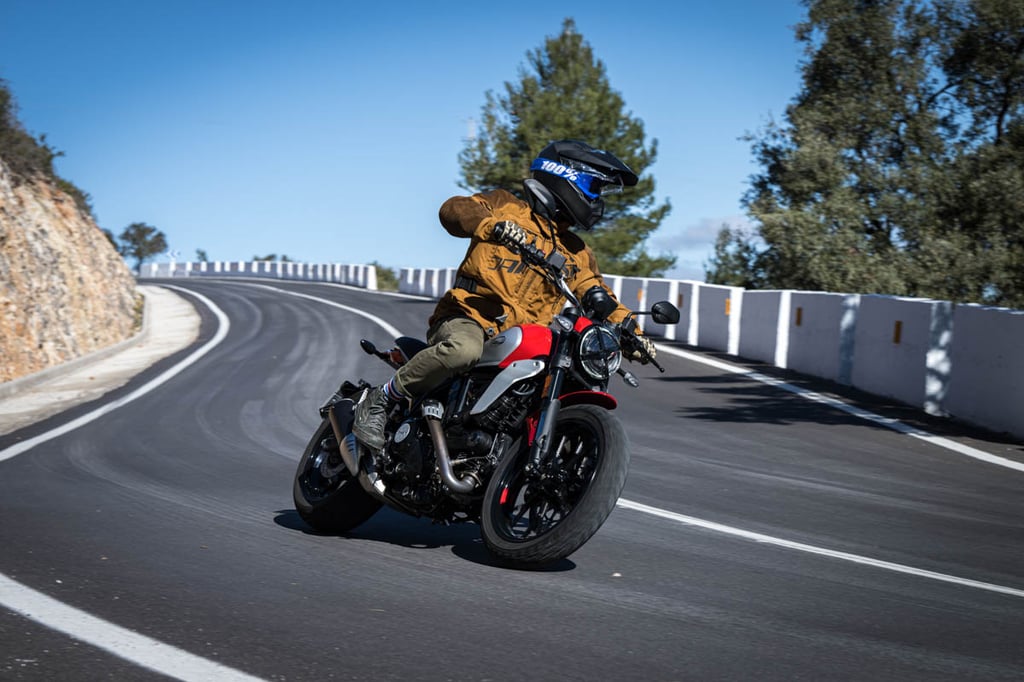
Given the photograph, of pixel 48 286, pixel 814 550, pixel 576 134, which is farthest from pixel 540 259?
pixel 576 134

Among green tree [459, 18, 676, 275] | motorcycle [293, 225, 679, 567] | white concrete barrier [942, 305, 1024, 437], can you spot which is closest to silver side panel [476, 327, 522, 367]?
motorcycle [293, 225, 679, 567]

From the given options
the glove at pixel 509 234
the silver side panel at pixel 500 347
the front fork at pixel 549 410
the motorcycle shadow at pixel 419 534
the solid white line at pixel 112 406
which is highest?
the glove at pixel 509 234

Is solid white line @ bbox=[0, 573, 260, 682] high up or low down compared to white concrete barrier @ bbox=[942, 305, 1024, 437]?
down

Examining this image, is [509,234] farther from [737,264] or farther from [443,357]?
[737,264]

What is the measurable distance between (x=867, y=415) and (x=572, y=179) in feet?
28.9

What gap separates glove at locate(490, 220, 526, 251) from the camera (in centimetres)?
515

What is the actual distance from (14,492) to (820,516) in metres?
5.12

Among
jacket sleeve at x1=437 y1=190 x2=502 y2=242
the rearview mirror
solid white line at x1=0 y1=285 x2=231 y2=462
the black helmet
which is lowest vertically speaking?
solid white line at x1=0 y1=285 x2=231 y2=462

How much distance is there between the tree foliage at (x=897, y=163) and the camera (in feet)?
104

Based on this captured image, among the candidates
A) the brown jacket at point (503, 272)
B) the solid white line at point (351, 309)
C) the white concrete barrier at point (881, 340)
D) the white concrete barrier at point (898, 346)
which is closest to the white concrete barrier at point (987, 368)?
the white concrete barrier at point (881, 340)

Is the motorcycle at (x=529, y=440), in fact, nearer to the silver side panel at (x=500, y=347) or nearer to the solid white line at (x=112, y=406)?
the silver side panel at (x=500, y=347)

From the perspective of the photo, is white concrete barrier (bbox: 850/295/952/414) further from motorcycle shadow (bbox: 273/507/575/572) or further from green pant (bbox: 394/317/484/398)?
green pant (bbox: 394/317/484/398)

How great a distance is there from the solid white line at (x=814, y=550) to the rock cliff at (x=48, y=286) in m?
13.8

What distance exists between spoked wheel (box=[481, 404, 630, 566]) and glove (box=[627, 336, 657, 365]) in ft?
1.58
